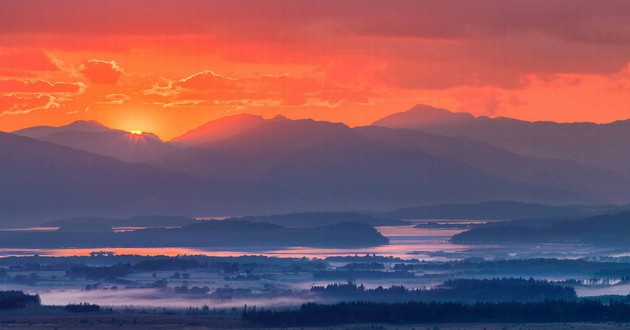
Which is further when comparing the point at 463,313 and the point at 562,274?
the point at 562,274

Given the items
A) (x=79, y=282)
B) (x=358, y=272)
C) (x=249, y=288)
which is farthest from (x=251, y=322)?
(x=358, y=272)

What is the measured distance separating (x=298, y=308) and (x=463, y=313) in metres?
10.5

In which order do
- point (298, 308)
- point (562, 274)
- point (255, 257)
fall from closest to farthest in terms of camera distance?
point (298, 308) < point (562, 274) < point (255, 257)

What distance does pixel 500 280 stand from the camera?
135m

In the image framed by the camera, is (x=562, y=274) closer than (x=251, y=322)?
No

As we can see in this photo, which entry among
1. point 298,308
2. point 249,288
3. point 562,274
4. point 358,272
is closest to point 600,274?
point 562,274

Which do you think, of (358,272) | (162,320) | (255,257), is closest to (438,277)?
(358,272)

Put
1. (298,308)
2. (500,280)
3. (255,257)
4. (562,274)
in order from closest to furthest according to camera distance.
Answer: (298,308) < (500,280) < (562,274) < (255,257)

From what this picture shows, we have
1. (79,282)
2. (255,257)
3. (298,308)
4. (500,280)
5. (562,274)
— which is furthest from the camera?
(255,257)

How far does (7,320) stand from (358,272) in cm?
5596

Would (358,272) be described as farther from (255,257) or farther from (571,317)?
(571,317)

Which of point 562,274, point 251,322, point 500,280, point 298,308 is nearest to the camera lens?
point 251,322

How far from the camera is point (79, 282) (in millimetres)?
143875

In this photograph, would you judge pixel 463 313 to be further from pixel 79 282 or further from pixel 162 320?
pixel 79 282
